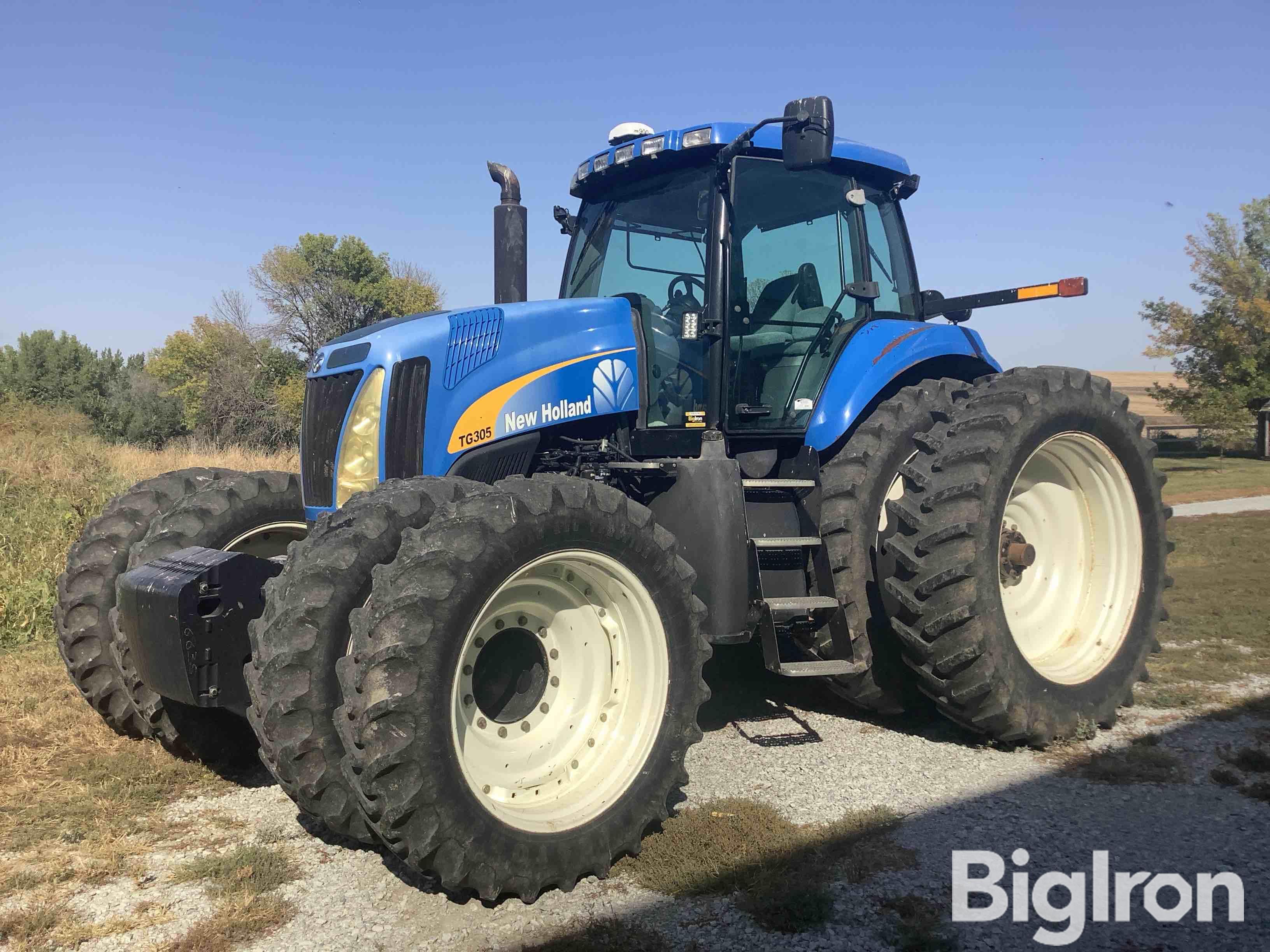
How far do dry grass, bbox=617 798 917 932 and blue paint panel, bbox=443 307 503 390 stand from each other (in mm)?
1987

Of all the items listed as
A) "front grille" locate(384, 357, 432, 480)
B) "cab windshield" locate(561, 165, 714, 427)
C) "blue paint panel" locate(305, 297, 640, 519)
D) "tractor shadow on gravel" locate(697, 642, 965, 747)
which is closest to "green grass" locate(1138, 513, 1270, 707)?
"tractor shadow on gravel" locate(697, 642, 965, 747)

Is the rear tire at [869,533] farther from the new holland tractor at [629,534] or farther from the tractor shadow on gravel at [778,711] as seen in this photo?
the tractor shadow on gravel at [778,711]

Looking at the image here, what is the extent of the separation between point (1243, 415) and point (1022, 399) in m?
25.9

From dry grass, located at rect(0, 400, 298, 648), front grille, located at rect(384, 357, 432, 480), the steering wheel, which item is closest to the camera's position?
front grille, located at rect(384, 357, 432, 480)

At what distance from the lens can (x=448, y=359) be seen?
3932 millimetres

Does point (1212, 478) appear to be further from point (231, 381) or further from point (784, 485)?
point (231, 381)

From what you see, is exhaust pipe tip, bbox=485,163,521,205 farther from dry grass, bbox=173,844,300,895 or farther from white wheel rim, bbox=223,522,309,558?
dry grass, bbox=173,844,300,895

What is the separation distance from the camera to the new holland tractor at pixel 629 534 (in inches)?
119

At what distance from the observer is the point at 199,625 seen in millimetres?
3240

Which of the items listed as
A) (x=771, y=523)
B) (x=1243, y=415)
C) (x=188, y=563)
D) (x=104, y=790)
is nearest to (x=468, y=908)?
(x=188, y=563)

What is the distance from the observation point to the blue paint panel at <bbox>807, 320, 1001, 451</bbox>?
185 inches

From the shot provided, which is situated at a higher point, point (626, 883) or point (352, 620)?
point (352, 620)

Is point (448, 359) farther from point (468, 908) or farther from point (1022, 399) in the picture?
point (1022, 399)

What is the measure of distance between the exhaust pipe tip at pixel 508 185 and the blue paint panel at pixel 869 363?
1815 millimetres
